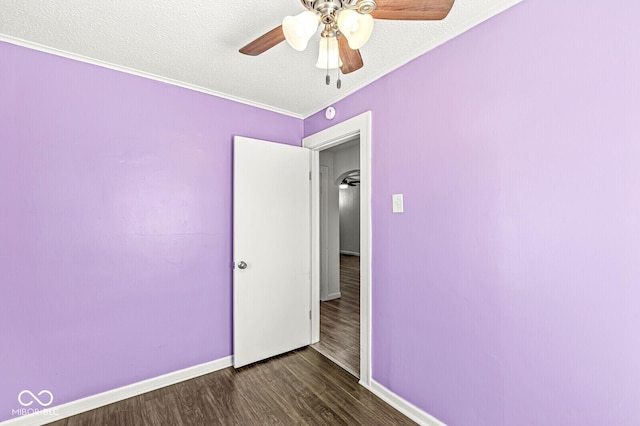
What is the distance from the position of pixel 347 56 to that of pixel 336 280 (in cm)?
396

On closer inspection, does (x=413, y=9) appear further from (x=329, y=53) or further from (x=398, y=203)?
(x=398, y=203)

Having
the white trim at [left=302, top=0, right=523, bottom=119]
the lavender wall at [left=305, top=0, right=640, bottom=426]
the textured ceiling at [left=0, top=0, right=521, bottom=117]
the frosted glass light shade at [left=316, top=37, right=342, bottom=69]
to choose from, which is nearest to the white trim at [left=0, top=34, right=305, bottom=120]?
the textured ceiling at [left=0, top=0, right=521, bottom=117]

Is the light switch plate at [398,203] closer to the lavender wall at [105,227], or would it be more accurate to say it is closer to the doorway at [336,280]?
the doorway at [336,280]

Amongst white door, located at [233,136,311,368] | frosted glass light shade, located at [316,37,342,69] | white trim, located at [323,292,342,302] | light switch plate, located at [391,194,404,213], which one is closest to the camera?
frosted glass light shade, located at [316,37,342,69]

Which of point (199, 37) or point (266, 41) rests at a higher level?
point (199, 37)

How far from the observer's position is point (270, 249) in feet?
8.90

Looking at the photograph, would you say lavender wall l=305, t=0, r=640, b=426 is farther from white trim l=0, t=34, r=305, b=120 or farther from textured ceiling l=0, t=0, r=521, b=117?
white trim l=0, t=34, r=305, b=120

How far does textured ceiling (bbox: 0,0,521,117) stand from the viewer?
1.50 m

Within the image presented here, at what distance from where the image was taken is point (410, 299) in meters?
1.95

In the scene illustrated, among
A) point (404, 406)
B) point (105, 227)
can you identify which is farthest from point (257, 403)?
point (105, 227)

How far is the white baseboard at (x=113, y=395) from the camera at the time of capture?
1.81m

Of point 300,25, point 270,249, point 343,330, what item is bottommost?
point 343,330

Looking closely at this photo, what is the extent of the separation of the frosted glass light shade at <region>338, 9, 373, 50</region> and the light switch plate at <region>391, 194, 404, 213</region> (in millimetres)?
1130

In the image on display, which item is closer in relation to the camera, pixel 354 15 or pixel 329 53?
pixel 354 15
